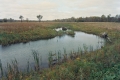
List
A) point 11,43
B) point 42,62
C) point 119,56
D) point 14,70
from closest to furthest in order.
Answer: point 14,70 < point 119,56 < point 42,62 < point 11,43

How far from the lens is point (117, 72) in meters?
9.19

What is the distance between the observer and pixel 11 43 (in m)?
28.7

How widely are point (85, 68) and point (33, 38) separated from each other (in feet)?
83.3

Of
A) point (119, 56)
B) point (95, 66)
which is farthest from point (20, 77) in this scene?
point (119, 56)

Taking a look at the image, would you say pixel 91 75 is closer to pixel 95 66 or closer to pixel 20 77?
pixel 95 66

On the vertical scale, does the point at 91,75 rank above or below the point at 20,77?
above

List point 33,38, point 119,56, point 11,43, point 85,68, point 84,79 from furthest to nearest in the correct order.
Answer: point 33,38, point 11,43, point 119,56, point 85,68, point 84,79

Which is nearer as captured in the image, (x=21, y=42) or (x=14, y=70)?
(x=14, y=70)

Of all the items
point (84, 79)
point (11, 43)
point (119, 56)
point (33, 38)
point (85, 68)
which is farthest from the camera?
point (33, 38)

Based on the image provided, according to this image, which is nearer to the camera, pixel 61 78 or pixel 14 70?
pixel 61 78

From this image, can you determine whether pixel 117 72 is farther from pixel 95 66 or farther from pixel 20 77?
pixel 20 77

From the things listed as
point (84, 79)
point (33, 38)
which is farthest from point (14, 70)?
point (33, 38)

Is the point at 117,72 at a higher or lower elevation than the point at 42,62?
higher

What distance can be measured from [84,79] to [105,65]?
3.00m
